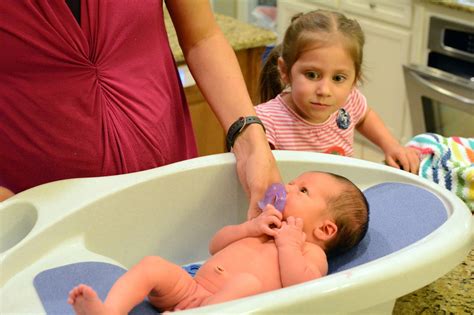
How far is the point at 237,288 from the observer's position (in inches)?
31.1

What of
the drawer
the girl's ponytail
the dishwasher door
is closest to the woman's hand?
the girl's ponytail

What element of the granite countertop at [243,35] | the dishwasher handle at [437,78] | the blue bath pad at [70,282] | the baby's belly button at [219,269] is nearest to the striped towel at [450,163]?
the baby's belly button at [219,269]

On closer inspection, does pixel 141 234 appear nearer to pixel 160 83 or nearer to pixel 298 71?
pixel 160 83

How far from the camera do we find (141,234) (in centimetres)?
96

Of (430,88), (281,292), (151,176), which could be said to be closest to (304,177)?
(151,176)

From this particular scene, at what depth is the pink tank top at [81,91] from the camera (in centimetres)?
92

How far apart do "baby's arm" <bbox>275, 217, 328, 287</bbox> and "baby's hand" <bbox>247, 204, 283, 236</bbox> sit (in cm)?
1

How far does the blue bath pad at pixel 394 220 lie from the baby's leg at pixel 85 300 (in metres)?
0.36

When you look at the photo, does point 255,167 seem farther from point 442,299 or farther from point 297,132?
point 297,132

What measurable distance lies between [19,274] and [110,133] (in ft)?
0.87

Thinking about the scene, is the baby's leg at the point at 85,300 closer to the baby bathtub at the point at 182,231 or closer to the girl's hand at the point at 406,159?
the baby bathtub at the point at 182,231

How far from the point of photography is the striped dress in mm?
1362

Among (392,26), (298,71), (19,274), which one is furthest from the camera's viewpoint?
(392,26)

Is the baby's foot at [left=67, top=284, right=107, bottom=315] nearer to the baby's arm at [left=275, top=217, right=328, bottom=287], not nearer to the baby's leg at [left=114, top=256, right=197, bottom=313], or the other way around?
the baby's leg at [left=114, top=256, right=197, bottom=313]
